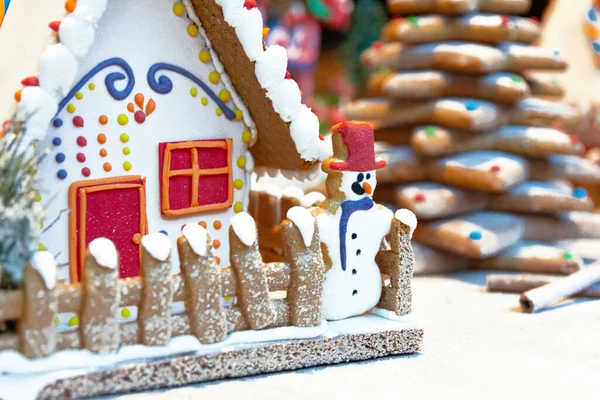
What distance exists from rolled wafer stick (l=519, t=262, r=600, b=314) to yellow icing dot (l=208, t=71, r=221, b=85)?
5.03 ft

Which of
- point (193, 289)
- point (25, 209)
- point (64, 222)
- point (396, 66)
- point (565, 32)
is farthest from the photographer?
point (565, 32)

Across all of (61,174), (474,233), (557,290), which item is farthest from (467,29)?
(61,174)

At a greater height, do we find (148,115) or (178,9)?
(178,9)

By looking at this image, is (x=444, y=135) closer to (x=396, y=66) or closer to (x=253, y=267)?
(x=396, y=66)

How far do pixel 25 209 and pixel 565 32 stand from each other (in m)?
4.32

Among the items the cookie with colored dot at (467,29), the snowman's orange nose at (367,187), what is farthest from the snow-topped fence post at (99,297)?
the cookie with colored dot at (467,29)

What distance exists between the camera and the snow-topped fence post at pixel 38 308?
2.04m

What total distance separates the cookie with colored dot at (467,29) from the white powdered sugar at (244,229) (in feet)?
7.12

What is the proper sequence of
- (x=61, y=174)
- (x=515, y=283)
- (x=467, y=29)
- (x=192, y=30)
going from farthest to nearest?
1. (x=467, y=29)
2. (x=515, y=283)
3. (x=192, y=30)
4. (x=61, y=174)

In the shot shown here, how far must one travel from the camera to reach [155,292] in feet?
7.20

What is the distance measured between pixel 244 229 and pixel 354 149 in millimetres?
465

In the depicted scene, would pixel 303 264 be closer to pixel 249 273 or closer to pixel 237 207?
pixel 249 273

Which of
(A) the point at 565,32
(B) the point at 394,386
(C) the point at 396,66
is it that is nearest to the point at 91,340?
(B) the point at 394,386

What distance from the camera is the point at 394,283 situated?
259 centimetres
